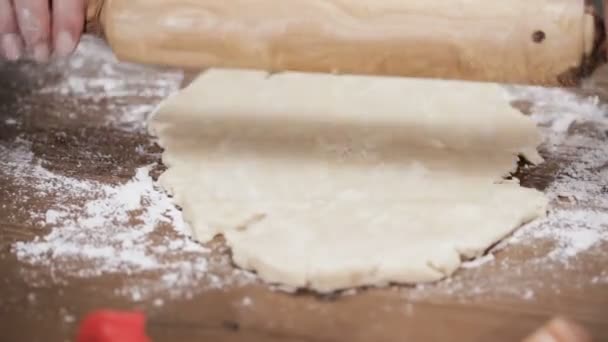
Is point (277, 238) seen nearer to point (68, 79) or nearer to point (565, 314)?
point (565, 314)

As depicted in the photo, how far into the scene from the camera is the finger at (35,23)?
4.99ft

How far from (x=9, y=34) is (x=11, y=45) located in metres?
0.02

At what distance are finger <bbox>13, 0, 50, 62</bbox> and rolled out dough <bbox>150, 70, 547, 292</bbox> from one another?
33 cm

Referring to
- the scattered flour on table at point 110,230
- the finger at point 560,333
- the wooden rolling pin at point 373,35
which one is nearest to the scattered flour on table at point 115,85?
the scattered flour on table at point 110,230

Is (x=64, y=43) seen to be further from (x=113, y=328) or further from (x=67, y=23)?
(x=113, y=328)

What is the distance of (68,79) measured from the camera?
2.05 metres

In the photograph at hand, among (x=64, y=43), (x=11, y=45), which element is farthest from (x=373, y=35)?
(x=11, y=45)

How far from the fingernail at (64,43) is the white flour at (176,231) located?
276 mm

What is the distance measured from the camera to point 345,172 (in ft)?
5.23

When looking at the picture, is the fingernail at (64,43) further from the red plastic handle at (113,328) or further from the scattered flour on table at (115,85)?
the red plastic handle at (113,328)

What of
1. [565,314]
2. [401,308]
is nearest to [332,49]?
[401,308]

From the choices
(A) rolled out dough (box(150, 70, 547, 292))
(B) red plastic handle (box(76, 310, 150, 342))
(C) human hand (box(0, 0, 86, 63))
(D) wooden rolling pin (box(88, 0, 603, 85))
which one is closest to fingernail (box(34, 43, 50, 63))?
(C) human hand (box(0, 0, 86, 63))

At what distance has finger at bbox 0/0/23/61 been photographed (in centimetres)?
154

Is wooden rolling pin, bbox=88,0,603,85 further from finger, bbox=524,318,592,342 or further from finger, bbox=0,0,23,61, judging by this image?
finger, bbox=524,318,592,342
